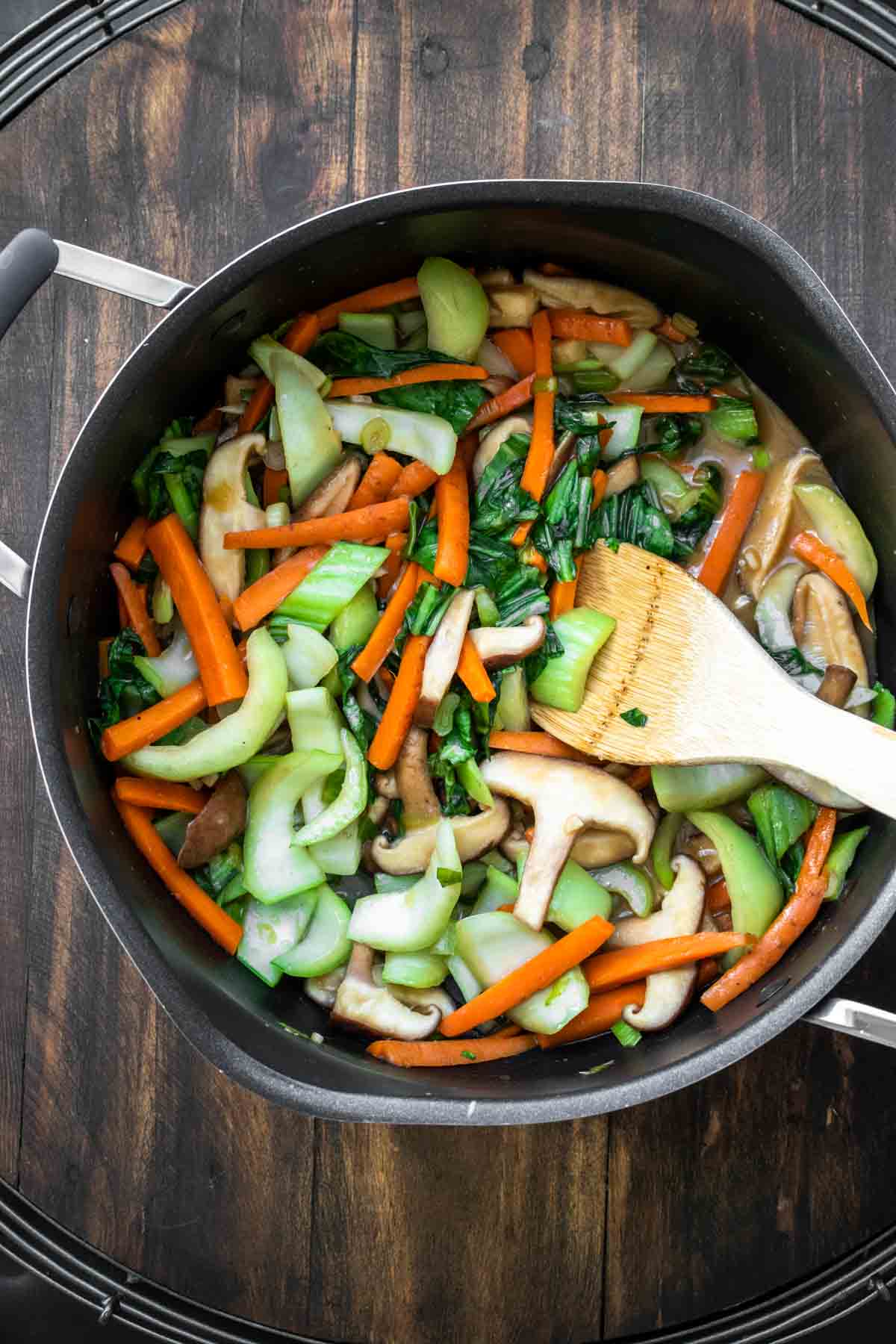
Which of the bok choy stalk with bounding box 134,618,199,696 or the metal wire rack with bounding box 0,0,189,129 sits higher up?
the metal wire rack with bounding box 0,0,189,129

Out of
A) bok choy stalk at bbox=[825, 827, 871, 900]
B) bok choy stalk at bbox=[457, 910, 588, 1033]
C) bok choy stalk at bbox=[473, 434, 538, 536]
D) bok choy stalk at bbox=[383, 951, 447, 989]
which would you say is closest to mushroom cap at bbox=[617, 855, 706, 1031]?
bok choy stalk at bbox=[457, 910, 588, 1033]

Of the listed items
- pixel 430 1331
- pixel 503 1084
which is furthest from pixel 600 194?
pixel 430 1331

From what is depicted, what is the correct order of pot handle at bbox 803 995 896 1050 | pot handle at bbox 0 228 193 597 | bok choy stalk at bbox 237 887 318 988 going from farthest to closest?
bok choy stalk at bbox 237 887 318 988 → pot handle at bbox 803 995 896 1050 → pot handle at bbox 0 228 193 597

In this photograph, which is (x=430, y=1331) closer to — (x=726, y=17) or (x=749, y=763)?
(x=749, y=763)

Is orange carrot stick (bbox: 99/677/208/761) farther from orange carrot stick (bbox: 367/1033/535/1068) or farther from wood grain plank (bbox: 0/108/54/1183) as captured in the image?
orange carrot stick (bbox: 367/1033/535/1068)

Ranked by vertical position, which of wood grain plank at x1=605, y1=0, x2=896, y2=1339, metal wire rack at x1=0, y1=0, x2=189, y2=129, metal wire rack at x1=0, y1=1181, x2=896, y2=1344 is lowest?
metal wire rack at x1=0, y1=1181, x2=896, y2=1344

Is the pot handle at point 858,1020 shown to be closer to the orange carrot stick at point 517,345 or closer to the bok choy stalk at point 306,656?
the bok choy stalk at point 306,656

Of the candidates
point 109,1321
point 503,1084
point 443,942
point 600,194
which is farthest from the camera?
point 109,1321
